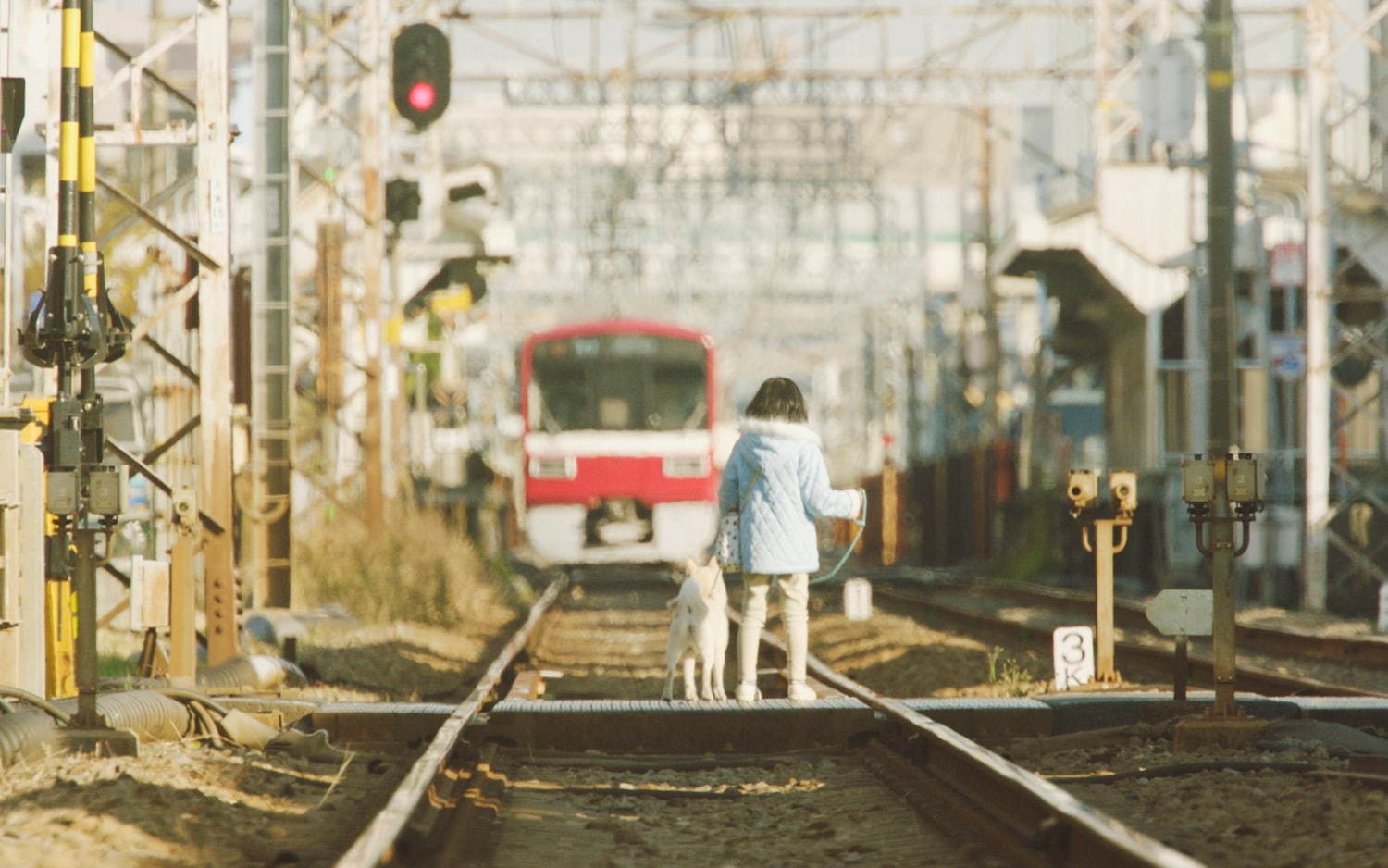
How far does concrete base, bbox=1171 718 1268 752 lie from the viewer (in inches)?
313

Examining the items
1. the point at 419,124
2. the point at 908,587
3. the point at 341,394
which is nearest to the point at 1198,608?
the point at 419,124

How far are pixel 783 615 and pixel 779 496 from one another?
54cm

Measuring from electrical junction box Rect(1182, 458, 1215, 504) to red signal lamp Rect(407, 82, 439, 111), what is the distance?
11.4 m

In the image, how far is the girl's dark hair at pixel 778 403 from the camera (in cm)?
934

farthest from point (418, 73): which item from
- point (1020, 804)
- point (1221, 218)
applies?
point (1020, 804)

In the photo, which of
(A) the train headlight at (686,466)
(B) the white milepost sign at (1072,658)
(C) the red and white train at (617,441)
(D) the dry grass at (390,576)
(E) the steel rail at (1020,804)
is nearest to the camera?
(E) the steel rail at (1020,804)

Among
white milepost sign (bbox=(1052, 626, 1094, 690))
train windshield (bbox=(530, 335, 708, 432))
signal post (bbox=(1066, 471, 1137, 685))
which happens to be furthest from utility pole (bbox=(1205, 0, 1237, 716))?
train windshield (bbox=(530, 335, 708, 432))

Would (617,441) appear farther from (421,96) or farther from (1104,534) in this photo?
(1104,534)

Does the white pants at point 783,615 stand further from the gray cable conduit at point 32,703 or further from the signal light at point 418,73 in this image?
the signal light at point 418,73

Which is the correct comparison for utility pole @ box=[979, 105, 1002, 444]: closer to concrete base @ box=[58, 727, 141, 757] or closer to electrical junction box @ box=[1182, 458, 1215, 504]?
electrical junction box @ box=[1182, 458, 1215, 504]

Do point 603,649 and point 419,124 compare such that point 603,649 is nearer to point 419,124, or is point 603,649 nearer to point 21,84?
point 419,124

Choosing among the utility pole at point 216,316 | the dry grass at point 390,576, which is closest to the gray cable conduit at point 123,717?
the utility pole at point 216,316

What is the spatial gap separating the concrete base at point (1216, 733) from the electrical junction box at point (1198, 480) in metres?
0.84

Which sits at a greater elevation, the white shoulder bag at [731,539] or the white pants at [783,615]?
the white shoulder bag at [731,539]
